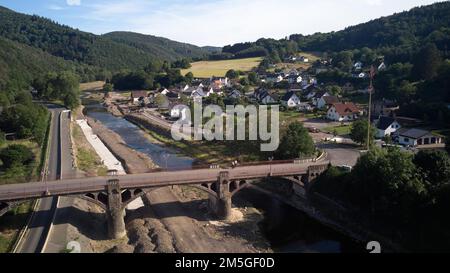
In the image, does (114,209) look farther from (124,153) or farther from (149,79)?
(149,79)

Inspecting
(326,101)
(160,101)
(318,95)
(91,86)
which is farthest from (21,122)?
(91,86)

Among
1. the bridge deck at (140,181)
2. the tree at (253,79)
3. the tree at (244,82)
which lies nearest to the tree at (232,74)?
the tree at (244,82)

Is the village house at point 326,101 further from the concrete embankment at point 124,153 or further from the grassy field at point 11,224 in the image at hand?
the grassy field at point 11,224

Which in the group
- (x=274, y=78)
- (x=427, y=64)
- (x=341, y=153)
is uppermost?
(x=427, y=64)

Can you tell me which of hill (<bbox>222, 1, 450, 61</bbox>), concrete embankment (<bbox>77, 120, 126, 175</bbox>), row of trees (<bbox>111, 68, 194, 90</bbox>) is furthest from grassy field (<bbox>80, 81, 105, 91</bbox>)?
concrete embankment (<bbox>77, 120, 126, 175</bbox>)
